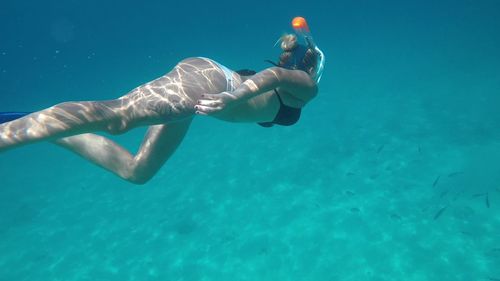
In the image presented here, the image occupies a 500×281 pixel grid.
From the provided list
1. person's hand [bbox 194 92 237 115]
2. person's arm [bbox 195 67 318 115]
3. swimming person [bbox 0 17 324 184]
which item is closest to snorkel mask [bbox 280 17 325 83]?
swimming person [bbox 0 17 324 184]

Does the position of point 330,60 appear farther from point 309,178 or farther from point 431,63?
point 309,178

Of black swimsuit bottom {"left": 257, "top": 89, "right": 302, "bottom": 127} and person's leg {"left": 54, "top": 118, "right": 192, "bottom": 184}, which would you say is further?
black swimsuit bottom {"left": 257, "top": 89, "right": 302, "bottom": 127}

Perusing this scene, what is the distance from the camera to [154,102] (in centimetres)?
379

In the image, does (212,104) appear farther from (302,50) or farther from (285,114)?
(302,50)

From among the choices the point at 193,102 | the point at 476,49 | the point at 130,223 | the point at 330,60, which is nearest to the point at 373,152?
the point at 130,223

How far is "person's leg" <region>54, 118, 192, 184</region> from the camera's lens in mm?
5363

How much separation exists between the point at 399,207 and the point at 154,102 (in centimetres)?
938

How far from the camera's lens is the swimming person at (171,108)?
11.2 ft

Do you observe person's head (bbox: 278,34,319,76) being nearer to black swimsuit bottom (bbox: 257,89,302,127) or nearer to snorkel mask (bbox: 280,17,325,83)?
snorkel mask (bbox: 280,17,325,83)

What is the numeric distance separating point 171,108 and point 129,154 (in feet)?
6.95

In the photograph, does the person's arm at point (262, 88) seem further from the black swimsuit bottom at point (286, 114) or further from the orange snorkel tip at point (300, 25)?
the orange snorkel tip at point (300, 25)

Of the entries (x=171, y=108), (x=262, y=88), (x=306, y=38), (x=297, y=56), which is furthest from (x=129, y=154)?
(x=306, y=38)

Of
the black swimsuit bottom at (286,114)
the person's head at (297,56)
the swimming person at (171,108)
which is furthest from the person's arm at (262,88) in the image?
the person's head at (297,56)

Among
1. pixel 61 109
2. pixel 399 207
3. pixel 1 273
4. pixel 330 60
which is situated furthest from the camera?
pixel 330 60
